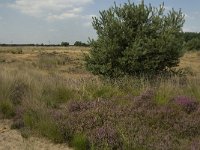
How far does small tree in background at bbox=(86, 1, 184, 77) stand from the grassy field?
2.41 ft

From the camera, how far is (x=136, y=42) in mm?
12398

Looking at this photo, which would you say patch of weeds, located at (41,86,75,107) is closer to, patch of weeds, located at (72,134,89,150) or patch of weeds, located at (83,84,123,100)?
patch of weeds, located at (83,84,123,100)

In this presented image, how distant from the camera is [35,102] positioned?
10.1 m

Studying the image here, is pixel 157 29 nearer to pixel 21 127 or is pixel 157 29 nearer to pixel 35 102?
pixel 35 102

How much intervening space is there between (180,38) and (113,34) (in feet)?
7.20

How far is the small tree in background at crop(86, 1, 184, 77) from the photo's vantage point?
1244cm

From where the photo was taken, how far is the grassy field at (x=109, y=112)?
24.7 ft

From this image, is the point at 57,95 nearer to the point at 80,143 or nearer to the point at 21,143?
the point at 21,143

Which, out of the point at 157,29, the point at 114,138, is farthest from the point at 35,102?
the point at 157,29

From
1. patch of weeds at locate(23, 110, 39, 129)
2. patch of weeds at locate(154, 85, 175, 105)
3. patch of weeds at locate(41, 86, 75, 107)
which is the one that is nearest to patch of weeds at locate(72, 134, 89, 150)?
patch of weeds at locate(23, 110, 39, 129)

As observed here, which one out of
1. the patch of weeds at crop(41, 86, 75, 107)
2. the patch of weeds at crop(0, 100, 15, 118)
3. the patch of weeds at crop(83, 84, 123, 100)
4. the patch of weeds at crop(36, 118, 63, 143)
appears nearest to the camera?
the patch of weeds at crop(36, 118, 63, 143)

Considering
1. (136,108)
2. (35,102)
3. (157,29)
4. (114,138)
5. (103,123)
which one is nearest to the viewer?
(114,138)

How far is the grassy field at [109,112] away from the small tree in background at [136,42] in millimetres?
734

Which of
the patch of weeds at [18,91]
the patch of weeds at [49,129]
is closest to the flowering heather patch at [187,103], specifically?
the patch of weeds at [49,129]
